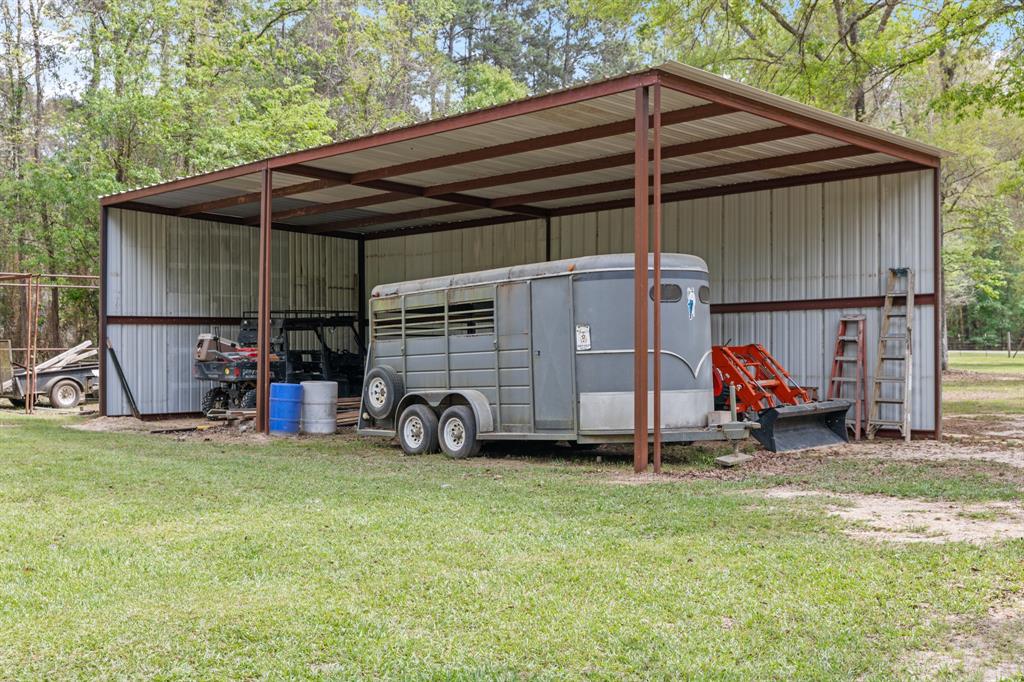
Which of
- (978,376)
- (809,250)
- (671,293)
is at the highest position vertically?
(809,250)

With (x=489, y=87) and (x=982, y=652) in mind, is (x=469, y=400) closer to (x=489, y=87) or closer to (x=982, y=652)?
(x=982, y=652)

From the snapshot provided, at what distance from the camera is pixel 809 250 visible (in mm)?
15758

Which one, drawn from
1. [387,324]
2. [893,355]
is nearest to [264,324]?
[387,324]

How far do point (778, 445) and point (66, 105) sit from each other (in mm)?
27231

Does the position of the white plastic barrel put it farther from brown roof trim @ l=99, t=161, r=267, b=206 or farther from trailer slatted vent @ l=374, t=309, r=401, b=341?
brown roof trim @ l=99, t=161, r=267, b=206

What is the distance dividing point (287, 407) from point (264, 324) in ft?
4.48

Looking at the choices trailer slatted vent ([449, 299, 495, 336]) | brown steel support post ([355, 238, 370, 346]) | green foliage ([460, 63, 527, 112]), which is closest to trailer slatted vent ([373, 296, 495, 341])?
trailer slatted vent ([449, 299, 495, 336])

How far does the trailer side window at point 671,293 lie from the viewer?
11.8 m

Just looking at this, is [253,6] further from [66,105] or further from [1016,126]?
[1016,126]

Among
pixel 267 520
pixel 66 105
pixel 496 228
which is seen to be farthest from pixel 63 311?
pixel 267 520

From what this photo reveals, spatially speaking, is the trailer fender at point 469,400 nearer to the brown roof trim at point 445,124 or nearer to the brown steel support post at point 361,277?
the brown roof trim at point 445,124

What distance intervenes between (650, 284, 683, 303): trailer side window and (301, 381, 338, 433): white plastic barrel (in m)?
6.54

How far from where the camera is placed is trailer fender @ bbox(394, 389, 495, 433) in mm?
12758

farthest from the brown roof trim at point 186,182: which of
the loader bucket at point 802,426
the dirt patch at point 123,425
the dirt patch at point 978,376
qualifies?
the dirt patch at point 978,376
